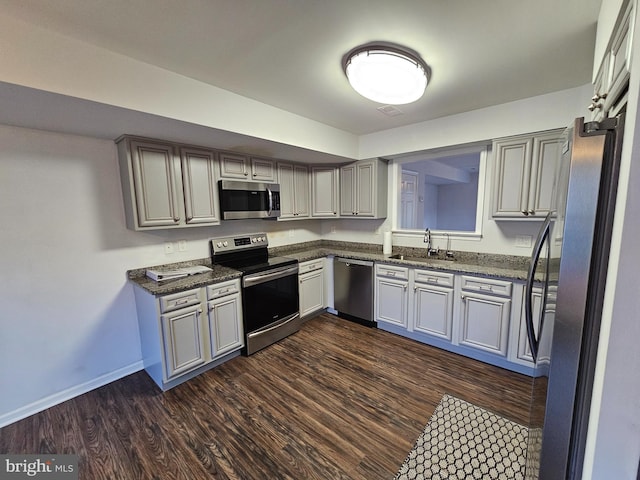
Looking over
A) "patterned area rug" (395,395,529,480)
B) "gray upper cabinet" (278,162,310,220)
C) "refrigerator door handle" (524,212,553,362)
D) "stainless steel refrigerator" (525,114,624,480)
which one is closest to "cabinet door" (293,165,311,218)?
"gray upper cabinet" (278,162,310,220)

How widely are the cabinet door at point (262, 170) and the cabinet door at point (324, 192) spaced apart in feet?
2.41

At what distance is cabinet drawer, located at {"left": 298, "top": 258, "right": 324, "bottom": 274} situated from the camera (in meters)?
3.39

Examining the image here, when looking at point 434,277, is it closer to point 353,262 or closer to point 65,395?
point 353,262

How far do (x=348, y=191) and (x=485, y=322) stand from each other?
2.26 metres

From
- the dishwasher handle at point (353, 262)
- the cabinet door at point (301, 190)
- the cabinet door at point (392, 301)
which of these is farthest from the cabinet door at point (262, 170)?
the cabinet door at point (392, 301)

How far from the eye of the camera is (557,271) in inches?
33.3

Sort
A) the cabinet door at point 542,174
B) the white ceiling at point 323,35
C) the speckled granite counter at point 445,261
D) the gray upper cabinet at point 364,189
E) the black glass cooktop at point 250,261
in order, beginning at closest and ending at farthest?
the white ceiling at point 323,35, the cabinet door at point 542,174, the speckled granite counter at point 445,261, the black glass cooktop at point 250,261, the gray upper cabinet at point 364,189

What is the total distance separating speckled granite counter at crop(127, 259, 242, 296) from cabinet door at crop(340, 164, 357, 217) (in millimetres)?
1812

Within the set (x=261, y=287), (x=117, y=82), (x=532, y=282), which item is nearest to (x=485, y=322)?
(x=532, y=282)

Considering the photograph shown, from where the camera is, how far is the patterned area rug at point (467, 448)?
1.55 meters

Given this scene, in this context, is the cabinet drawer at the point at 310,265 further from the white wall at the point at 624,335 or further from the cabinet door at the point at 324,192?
the white wall at the point at 624,335

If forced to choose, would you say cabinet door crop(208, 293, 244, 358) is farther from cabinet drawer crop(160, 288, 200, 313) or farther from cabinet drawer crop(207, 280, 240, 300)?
cabinet drawer crop(160, 288, 200, 313)


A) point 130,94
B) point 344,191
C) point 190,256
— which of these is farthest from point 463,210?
point 130,94

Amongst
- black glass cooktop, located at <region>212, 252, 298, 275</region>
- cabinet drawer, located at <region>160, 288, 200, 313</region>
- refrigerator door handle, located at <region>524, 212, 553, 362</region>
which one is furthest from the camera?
black glass cooktop, located at <region>212, 252, 298, 275</region>
